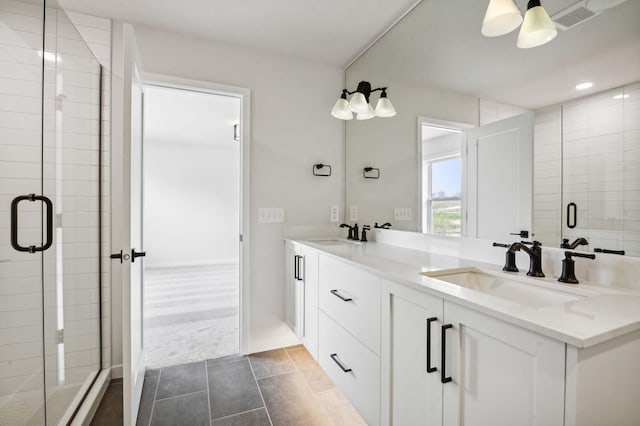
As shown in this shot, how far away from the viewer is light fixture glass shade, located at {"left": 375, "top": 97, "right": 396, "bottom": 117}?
2.10 meters

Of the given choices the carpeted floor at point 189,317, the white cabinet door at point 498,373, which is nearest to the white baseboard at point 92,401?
the carpeted floor at point 189,317

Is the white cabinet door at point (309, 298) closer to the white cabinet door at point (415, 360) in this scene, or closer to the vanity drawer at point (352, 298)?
the vanity drawer at point (352, 298)

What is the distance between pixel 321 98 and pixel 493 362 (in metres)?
2.35

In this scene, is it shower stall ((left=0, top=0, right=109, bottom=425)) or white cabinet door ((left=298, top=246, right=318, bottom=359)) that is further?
white cabinet door ((left=298, top=246, right=318, bottom=359))

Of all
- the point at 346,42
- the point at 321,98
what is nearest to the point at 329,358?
the point at 321,98

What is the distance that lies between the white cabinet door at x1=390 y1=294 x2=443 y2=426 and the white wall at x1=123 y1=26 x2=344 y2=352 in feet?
4.78

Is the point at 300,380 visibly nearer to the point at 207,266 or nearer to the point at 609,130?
the point at 609,130

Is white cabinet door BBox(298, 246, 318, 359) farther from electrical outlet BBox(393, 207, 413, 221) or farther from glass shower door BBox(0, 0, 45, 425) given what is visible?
glass shower door BBox(0, 0, 45, 425)

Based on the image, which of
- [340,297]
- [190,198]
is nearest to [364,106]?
[340,297]

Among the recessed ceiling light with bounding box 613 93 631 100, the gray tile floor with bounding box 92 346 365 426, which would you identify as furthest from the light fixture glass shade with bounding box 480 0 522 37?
the gray tile floor with bounding box 92 346 365 426

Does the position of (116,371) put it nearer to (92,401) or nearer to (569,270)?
(92,401)

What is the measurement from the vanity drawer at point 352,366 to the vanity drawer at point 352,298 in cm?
5

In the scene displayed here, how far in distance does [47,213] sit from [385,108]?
6.71 ft

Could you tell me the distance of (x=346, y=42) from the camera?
2287 mm
